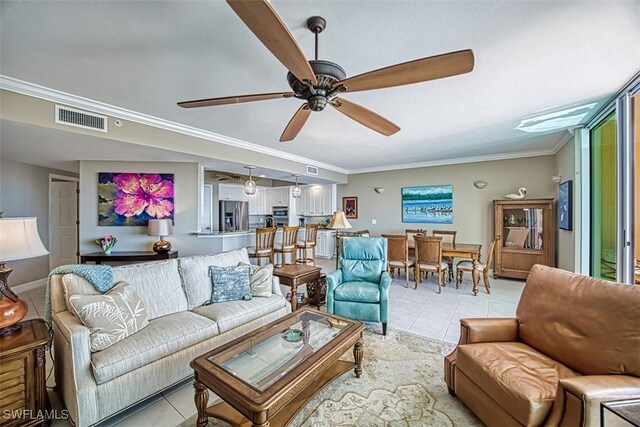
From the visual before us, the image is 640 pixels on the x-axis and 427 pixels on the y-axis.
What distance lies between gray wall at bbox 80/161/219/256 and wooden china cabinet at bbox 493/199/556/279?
5.41 meters

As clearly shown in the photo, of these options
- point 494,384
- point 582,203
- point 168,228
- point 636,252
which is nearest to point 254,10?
point 494,384

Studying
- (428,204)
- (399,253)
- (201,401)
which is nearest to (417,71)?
(201,401)

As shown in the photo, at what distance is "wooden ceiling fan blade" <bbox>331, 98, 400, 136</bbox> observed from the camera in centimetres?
196

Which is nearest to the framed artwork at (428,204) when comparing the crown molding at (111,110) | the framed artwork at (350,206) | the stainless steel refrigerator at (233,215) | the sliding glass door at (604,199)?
the framed artwork at (350,206)

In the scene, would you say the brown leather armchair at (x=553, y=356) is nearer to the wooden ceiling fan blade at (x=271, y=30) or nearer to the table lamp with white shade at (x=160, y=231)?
the wooden ceiling fan blade at (x=271, y=30)

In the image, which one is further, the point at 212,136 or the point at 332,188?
the point at 332,188

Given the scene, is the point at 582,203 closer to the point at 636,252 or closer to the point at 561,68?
the point at 636,252

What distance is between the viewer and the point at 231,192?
7754 mm

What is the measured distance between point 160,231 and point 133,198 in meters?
0.80

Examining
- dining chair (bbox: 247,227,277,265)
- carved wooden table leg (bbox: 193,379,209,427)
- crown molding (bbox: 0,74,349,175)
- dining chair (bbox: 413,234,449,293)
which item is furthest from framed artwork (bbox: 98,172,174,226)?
dining chair (bbox: 413,234,449,293)

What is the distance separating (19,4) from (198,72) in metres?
1.01

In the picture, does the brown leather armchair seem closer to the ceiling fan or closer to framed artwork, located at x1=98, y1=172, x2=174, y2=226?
the ceiling fan

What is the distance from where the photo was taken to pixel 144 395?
5.96 ft

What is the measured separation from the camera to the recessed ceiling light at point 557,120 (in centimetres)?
Result: 311
